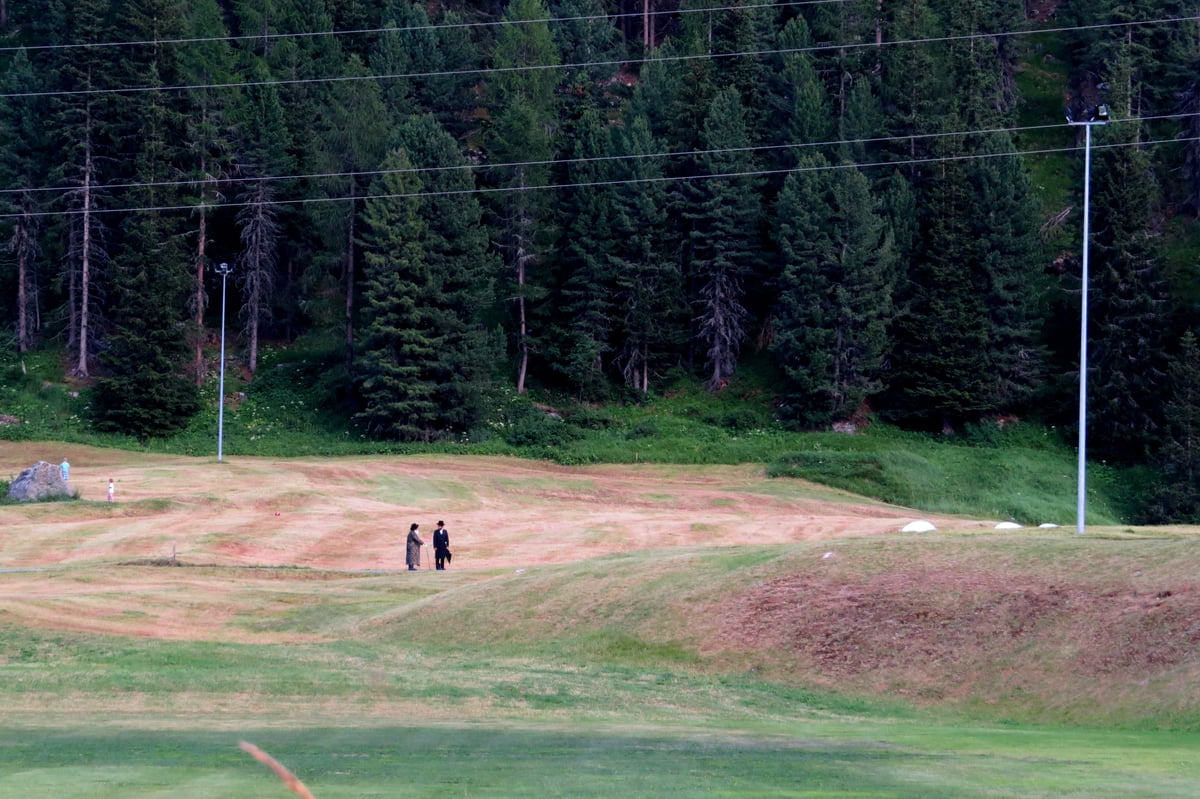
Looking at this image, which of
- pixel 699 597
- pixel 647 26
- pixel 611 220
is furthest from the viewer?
pixel 647 26

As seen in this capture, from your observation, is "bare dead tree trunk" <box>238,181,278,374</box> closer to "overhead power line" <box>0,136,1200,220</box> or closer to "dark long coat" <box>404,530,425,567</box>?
"overhead power line" <box>0,136,1200,220</box>

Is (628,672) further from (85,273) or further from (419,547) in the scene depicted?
(85,273)

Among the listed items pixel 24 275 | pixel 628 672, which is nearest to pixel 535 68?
pixel 24 275

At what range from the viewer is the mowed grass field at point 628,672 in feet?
47.6

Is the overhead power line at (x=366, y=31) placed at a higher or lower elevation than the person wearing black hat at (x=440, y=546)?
higher

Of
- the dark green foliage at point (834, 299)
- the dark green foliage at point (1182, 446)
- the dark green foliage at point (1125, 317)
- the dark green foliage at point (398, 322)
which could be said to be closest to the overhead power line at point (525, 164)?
the dark green foliage at point (398, 322)

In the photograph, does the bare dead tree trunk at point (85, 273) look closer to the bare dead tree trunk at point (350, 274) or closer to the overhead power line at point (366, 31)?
the overhead power line at point (366, 31)

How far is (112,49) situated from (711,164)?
3780cm

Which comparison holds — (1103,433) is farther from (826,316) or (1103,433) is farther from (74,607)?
(74,607)

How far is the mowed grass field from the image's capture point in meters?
14.5

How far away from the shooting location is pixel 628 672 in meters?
24.1

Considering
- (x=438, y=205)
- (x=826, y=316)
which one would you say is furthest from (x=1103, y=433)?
(x=438, y=205)

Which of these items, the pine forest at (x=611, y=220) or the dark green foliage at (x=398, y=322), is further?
the pine forest at (x=611, y=220)

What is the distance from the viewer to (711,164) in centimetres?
8031
